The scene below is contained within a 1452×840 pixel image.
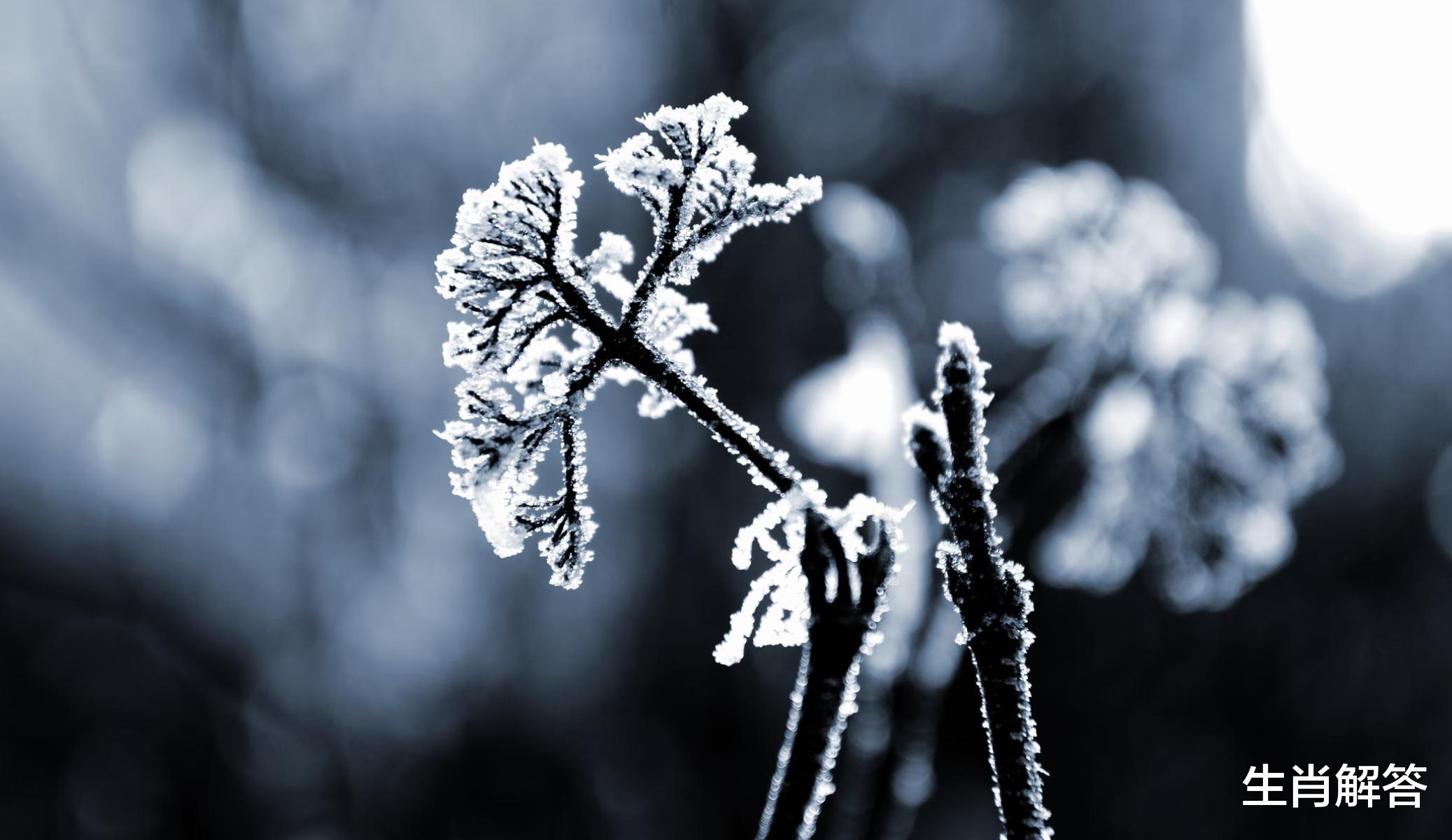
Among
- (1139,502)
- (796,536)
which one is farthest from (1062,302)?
(796,536)

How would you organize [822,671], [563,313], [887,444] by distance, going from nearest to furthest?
[822,671] → [563,313] → [887,444]

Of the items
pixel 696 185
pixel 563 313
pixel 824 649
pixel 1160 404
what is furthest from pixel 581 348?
pixel 1160 404

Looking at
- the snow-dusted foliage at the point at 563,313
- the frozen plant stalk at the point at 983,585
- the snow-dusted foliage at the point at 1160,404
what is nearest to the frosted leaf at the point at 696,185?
the snow-dusted foliage at the point at 563,313

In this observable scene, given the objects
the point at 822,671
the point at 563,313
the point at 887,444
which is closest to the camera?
the point at 822,671

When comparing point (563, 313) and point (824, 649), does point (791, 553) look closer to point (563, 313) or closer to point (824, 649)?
point (824, 649)

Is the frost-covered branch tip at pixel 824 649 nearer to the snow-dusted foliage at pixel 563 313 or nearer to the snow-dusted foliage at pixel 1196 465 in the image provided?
the snow-dusted foliage at pixel 563 313

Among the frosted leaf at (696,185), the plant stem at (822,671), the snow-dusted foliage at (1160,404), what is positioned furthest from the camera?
the snow-dusted foliage at (1160,404)

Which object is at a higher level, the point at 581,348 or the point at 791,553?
the point at 581,348

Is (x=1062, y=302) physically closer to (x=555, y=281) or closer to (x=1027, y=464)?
(x=1027, y=464)
